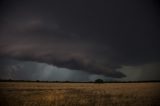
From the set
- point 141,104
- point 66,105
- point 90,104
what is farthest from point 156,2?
A: point 66,105

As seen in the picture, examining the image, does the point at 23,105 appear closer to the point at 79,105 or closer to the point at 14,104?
the point at 14,104

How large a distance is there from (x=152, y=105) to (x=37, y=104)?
6.58 metres

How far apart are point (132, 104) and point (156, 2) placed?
6942mm

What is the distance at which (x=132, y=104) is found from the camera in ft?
44.2

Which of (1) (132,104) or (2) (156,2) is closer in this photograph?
(1) (132,104)

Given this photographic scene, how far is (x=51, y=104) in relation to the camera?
43.5ft

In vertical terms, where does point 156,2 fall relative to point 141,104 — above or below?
above

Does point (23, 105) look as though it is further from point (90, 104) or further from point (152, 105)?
point (152, 105)

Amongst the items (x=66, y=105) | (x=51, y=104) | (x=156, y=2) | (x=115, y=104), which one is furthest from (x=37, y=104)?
(x=156, y=2)

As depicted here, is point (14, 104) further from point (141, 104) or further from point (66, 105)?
point (141, 104)

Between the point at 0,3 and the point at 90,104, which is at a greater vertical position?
the point at 0,3

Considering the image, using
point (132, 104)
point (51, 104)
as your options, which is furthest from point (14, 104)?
point (132, 104)

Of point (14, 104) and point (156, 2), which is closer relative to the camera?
point (14, 104)

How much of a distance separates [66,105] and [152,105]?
4.85m
